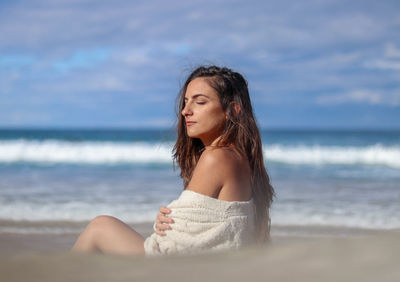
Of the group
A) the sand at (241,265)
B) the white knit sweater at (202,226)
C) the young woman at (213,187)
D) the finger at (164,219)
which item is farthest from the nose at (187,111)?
the sand at (241,265)

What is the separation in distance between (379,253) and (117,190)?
776 cm

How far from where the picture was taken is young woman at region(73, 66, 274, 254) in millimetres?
2561

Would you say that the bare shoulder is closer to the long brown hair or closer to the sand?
the long brown hair

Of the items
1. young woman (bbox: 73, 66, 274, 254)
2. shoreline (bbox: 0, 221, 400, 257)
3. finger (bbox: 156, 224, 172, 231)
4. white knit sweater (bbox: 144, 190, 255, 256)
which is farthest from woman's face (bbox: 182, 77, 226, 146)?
shoreline (bbox: 0, 221, 400, 257)

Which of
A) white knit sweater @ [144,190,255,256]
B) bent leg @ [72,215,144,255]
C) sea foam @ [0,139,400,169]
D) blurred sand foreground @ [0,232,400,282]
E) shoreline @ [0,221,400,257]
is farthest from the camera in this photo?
sea foam @ [0,139,400,169]

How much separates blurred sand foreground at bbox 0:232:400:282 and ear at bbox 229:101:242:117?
1.96 m

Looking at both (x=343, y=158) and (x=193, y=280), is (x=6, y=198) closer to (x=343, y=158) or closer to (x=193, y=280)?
(x=193, y=280)

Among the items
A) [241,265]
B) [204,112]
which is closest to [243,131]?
[204,112]

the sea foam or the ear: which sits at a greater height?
the ear

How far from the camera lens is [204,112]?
2908 mm

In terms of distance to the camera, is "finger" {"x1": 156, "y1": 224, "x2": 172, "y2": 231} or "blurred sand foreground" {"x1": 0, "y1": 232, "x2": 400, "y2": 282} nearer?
"blurred sand foreground" {"x1": 0, "y1": 232, "x2": 400, "y2": 282}

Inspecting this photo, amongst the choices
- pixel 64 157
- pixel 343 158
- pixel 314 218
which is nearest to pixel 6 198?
pixel 314 218

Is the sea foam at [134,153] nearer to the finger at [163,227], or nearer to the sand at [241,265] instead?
the finger at [163,227]

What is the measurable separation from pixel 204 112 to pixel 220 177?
0.52 meters
